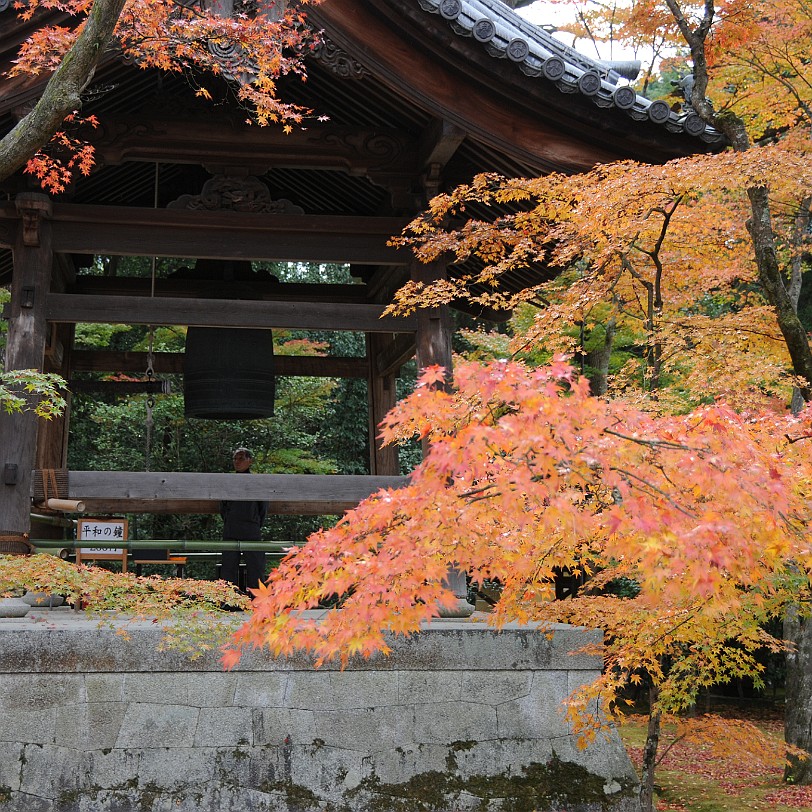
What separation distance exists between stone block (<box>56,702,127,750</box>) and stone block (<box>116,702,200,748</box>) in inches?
2.3

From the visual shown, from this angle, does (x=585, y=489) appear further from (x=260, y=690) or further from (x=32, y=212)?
(x=32, y=212)

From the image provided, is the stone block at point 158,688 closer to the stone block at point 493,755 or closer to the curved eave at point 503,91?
the stone block at point 493,755

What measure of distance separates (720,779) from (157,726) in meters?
5.85

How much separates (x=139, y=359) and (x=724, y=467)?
7.12 m

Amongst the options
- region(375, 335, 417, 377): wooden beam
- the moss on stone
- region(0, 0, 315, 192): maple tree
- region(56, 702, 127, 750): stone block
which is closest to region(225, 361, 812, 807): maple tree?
region(56, 702, 127, 750): stone block

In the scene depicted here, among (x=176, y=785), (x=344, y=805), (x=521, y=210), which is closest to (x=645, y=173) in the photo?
(x=521, y=210)

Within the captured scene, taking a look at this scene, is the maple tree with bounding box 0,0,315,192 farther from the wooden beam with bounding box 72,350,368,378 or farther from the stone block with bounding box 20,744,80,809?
the stone block with bounding box 20,744,80,809

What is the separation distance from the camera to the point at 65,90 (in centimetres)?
405

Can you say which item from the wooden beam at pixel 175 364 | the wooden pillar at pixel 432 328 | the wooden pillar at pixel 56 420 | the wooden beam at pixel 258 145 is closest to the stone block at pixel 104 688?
the wooden pillar at pixel 56 420

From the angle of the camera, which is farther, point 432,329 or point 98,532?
point 432,329

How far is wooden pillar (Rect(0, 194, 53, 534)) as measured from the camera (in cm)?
606

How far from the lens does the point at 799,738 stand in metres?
8.85

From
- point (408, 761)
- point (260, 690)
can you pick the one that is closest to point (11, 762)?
point (260, 690)

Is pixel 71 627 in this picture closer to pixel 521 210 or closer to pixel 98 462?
pixel 521 210
